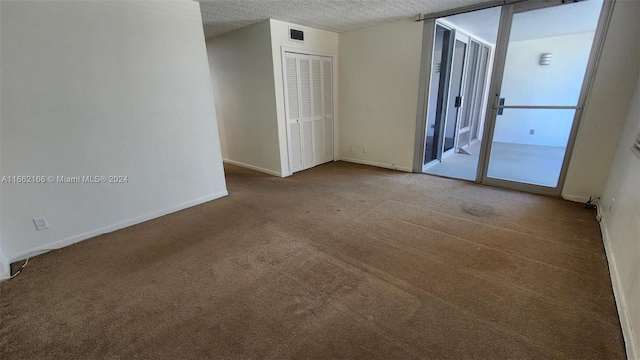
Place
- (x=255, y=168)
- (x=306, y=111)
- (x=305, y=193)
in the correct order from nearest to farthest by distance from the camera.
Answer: (x=305, y=193)
(x=306, y=111)
(x=255, y=168)

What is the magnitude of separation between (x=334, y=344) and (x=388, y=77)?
158 inches

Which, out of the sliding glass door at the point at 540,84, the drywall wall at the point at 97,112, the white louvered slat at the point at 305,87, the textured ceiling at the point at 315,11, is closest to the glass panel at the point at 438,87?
the textured ceiling at the point at 315,11

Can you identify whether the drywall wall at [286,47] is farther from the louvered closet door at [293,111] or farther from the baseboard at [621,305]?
the baseboard at [621,305]

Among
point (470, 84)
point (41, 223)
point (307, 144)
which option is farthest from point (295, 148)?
point (470, 84)

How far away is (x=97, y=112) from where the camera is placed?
8.34 feet

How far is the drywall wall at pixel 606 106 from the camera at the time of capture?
2.65 metres

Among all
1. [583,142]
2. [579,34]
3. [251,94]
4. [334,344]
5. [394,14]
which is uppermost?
[394,14]

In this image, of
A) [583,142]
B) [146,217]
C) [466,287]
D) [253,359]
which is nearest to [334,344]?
[253,359]

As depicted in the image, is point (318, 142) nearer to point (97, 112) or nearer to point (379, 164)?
point (379, 164)

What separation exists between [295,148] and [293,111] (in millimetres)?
615

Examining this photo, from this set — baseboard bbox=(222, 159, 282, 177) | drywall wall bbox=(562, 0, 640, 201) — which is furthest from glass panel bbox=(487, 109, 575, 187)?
baseboard bbox=(222, 159, 282, 177)

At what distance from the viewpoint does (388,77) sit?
4383 mm

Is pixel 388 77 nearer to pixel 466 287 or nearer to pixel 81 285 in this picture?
pixel 466 287

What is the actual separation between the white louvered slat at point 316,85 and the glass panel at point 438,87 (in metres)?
1.81
